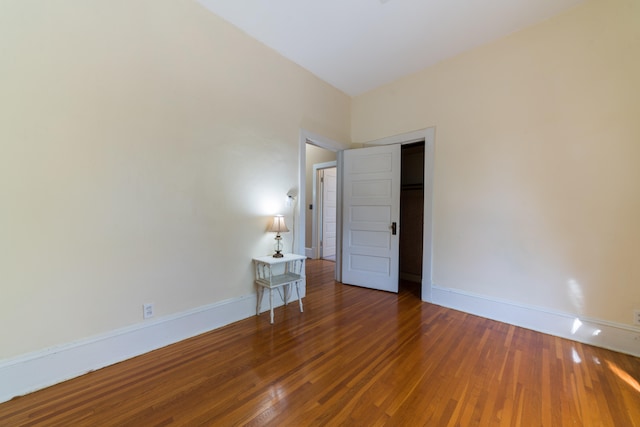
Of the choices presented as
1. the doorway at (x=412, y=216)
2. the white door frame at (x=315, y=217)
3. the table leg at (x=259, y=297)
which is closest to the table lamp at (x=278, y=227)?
the table leg at (x=259, y=297)

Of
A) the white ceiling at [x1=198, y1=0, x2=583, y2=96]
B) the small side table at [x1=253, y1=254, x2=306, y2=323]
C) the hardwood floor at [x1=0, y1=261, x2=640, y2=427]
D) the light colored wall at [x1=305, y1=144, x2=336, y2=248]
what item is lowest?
the hardwood floor at [x1=0, y1=261, x2=640, y2=427]

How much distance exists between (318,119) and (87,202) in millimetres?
2787

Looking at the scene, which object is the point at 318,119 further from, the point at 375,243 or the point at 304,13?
the point at 375,243

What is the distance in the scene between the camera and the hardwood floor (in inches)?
56.8

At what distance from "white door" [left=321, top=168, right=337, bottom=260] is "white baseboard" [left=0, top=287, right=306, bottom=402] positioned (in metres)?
3.51

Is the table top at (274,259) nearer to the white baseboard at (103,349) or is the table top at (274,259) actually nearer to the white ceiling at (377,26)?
the white baseboard at (103,349)

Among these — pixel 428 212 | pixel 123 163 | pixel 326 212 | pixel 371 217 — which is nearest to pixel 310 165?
pixel 326 212

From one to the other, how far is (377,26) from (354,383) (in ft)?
10.9

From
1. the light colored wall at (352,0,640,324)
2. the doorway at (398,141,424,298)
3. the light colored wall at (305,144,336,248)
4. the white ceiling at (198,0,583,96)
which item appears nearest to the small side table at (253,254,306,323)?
the light colored wall at (352,0,640,324)

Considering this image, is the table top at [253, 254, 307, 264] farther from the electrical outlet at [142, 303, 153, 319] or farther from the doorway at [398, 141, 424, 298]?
the doorway at [398, 141, 424, 298]

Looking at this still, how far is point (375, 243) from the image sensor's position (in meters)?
3.79

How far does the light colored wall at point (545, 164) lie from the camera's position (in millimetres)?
2186

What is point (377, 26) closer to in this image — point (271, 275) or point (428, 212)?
point (428, 212)

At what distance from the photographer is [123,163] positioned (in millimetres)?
1960
